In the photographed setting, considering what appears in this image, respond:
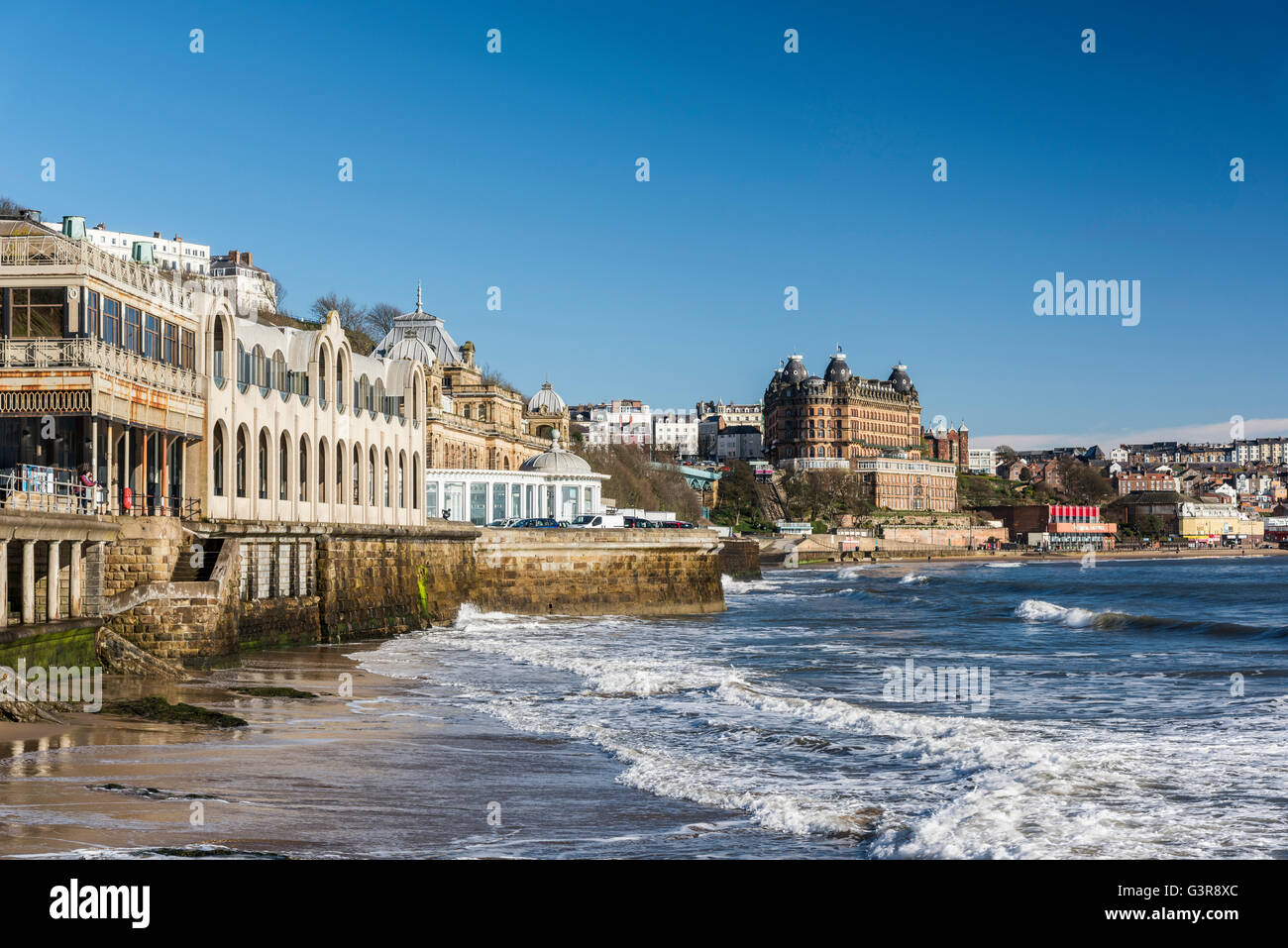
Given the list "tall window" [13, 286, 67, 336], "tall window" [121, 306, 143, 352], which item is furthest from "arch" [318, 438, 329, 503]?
"tall window" [13, 286, 67, 336]

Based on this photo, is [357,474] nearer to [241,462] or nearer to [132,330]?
[241,462]

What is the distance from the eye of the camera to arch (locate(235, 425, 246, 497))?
3653 centimetres

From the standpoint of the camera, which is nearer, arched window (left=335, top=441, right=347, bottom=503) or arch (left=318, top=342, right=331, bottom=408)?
arch (left=318, top=342, right=331, bottom=408)

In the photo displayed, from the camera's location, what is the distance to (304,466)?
41.7 metres

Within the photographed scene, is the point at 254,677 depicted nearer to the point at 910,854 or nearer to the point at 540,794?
the point at 540,794

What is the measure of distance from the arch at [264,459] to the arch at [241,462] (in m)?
1.00

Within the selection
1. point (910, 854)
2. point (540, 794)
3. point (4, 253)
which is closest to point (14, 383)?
→ point (4, 253)

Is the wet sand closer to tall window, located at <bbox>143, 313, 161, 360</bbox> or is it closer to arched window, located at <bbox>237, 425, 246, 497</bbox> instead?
tall window, located at <bbox>143, 313, 161, 360</bbox>

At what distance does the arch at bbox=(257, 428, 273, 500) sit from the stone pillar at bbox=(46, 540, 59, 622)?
510 inches

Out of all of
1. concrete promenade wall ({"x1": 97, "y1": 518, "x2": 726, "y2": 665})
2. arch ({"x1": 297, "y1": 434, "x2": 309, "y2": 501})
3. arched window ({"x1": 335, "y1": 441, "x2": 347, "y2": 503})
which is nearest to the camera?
concrete promenade wall ({"x1": 97, "y1": 518, "x2": 726, "y2": 665})

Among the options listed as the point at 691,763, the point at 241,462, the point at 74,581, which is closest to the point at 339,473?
the point at 241,462

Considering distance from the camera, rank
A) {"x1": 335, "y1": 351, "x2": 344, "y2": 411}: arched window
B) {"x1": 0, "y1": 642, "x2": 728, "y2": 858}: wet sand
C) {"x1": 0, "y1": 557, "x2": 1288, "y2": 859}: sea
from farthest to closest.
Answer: {"x1": 335, "y1": 351, "x2": 344, "y2": 411}: arched window, {"x1": 0, "y1": 557, "x2": 1288, "y2": 859}: sea, {"x1": 0, "y1": 642, "x2": 728, "y2": 858}: wet sand

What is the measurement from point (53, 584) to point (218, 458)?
35.1ft

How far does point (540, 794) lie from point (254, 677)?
43.2 feet
